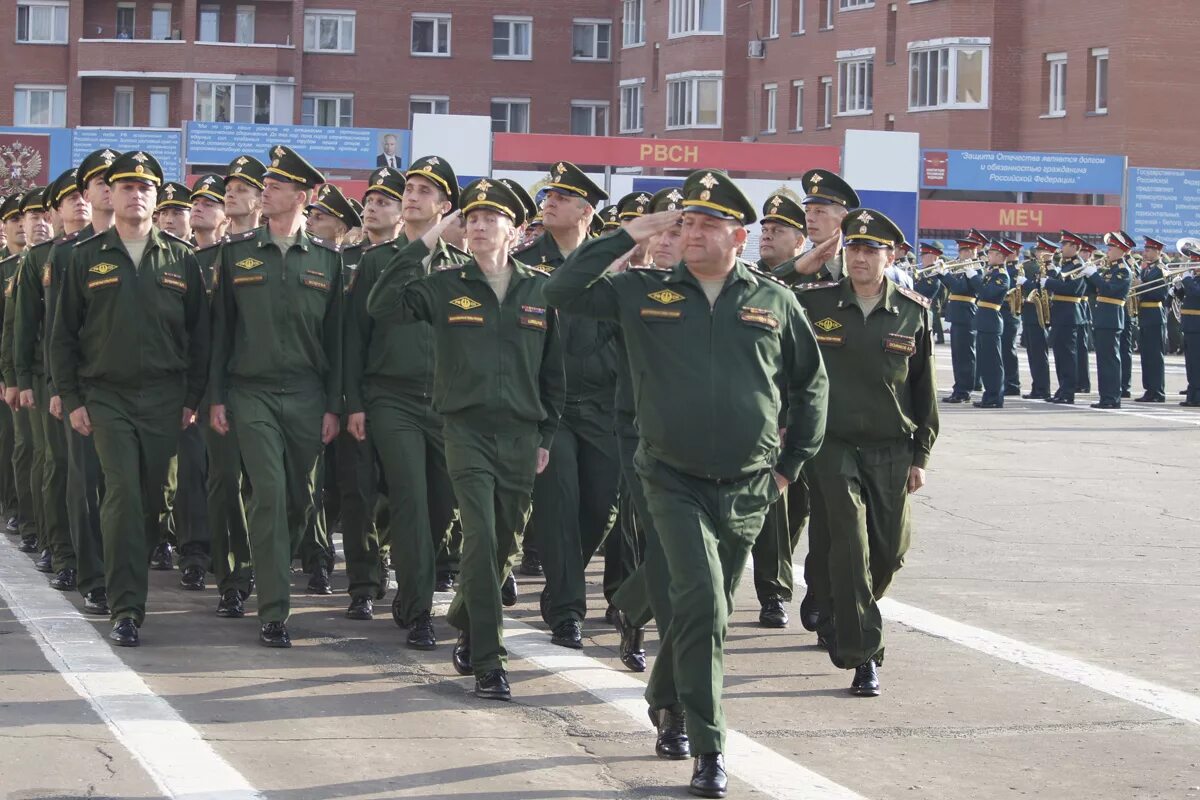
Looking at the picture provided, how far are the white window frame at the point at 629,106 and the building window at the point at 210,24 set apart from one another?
15536mm

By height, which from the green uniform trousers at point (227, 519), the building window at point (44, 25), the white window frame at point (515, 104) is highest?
the building window at point (44, 25)

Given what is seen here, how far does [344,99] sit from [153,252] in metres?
68.0

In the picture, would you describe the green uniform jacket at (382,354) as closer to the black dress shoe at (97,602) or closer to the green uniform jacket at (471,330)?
the green uniform jacket at (471,330)

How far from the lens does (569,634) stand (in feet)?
32.1

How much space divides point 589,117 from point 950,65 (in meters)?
22.2

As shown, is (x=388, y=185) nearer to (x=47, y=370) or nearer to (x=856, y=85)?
(x=47, y=370)

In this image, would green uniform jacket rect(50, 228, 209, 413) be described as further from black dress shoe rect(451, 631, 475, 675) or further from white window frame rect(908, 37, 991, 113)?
white window frame rect(908, 37, 991, 113)

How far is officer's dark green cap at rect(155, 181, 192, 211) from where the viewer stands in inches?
528

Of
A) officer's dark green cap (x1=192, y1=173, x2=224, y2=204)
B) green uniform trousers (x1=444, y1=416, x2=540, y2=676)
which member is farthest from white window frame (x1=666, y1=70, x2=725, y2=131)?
green uniform trousers (x1=444, y1=416, x2=540, y2=676)

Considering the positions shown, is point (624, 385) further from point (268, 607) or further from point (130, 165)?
point (130, 165)

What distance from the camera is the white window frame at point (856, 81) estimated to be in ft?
210

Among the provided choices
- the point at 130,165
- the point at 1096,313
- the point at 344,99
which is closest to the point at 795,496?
the point at 130,165

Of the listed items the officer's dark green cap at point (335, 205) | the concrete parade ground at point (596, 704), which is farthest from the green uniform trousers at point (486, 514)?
the officer's dark green cap at point (335, 205)

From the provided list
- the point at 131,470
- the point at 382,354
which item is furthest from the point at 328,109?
the point at 131,470
